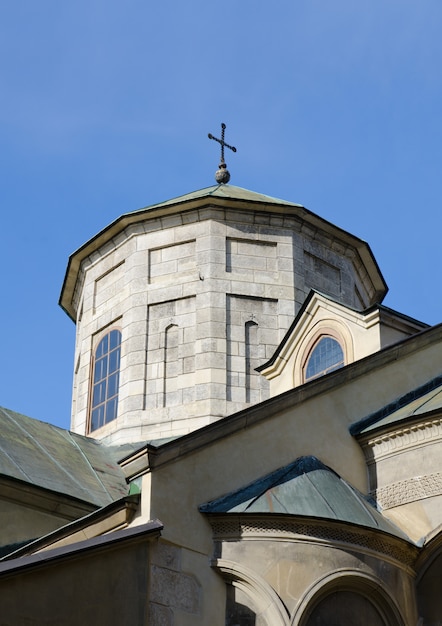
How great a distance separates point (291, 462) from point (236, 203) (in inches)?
359

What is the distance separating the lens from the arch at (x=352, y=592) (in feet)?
41.1

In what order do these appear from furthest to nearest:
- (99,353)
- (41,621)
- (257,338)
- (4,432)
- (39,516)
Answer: (99,353)
(257,338)
(4,432)
(39,516)
(41,621)

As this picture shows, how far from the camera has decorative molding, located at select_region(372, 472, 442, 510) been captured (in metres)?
14.1

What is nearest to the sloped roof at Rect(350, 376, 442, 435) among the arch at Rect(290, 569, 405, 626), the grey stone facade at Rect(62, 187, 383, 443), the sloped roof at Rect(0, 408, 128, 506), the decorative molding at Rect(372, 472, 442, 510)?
the decorative molding at Rect(372, 472, 442, 510)

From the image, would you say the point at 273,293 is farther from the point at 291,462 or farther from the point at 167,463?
the point at 167,463

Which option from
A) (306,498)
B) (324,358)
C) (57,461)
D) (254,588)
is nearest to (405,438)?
(306,498)

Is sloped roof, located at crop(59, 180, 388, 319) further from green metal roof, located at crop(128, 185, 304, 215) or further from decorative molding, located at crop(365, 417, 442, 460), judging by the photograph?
decorative molding, located at crop(365, 417, 442, 460)

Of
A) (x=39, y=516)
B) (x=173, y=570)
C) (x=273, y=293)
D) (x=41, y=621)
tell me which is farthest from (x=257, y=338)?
(x=41, y=621)

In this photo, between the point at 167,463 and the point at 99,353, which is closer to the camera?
the point at 167,463

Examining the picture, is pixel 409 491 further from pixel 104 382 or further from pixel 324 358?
pixel 104 382

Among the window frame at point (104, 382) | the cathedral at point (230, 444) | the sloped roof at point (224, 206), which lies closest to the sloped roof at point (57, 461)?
the cathedral at point (230, 444)

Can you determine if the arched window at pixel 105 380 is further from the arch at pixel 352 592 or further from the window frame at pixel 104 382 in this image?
the arch at pixel 352 592

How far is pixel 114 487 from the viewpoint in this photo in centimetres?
1866

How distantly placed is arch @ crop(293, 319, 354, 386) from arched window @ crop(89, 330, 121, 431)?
15.3 ft
